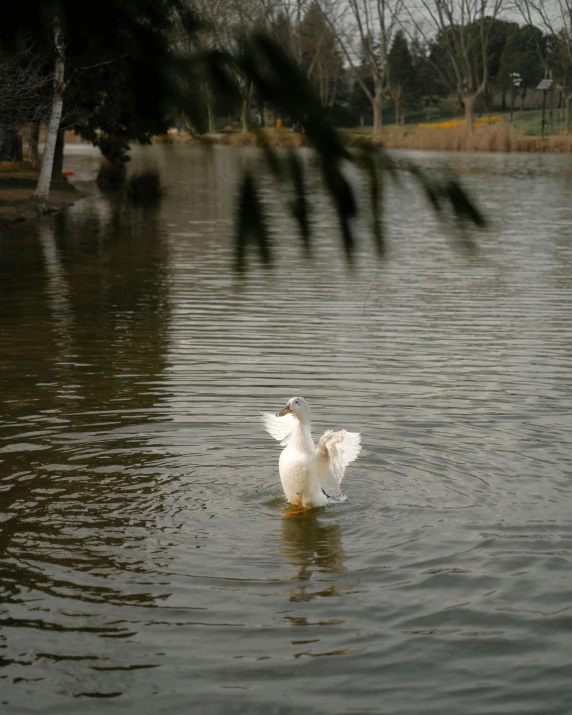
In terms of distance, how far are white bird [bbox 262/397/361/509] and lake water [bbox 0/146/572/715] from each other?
6.4 inches

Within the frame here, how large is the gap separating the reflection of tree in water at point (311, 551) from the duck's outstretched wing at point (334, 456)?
0.29 metres

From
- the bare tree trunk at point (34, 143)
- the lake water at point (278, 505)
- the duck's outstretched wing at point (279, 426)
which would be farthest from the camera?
the bare tree trunk at point (34, 143)

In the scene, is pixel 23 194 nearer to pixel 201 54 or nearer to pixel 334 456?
pixel 334 456

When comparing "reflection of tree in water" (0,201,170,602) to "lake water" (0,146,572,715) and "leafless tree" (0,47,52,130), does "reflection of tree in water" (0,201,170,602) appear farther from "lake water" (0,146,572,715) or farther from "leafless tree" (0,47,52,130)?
"leafless tree" (0,47,52,130)

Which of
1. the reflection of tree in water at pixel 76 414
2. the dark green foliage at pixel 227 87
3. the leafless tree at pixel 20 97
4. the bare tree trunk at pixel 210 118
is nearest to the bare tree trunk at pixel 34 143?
the leafless tree at pixel 20 97

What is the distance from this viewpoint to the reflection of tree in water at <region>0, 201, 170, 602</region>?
7.82 m

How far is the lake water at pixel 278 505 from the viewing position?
6043mm

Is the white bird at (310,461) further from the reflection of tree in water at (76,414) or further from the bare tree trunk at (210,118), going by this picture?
the bare tree trunk at (210,118)

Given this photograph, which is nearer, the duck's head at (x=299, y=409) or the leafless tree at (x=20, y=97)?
the duck's head at (x=299, y=409)

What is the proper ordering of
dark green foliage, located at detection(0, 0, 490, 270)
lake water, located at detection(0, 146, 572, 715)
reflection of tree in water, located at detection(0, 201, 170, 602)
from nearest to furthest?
dark green foliage, located at detection(0, 0, 490, 270), lake water, located at detection(0, 146, 572, 715), reflection of tree in water, located at detection(0, 201, 170, 602)

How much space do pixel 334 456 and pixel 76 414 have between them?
3224 mm

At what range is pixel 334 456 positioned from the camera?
29.1ft

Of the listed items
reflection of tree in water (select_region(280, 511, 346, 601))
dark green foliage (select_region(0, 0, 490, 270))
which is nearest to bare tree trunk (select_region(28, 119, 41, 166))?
reflection of tree in water (select_region(280, 511, 346, 601))

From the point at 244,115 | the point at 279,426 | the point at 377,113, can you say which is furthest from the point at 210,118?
the point at 279,426
